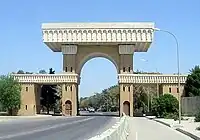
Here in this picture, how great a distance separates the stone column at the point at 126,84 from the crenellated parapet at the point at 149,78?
3.74 feet

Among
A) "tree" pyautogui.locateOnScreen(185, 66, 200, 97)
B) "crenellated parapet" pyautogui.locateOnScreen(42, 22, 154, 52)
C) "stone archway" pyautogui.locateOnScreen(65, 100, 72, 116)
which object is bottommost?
"stone archway" pyautogui.locateOnScreen(65, 100, 72, 116)

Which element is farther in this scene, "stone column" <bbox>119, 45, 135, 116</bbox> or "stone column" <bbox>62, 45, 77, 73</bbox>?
"stone column" <bbox>62, 45, 77, 73</bbox>

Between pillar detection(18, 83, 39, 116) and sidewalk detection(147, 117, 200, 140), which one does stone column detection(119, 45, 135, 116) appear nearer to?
pillar detection(18, 83, 39, 116)

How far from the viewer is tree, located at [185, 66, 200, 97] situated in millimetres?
85887

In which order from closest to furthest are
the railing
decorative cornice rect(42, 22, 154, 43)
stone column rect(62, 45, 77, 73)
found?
the railing, decorative cornice rect(42, 22, 154, 43), stone column rect(62, 45, 77, 73)

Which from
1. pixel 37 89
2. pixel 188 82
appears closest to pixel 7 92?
pixel 37 89

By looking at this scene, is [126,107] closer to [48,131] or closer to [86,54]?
[86,54]

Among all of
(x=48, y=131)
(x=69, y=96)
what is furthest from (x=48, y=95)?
(x=48, y=131)

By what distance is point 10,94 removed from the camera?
275 feet

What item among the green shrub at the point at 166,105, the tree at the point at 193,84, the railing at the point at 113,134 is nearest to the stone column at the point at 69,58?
the tree at the point at 193,84

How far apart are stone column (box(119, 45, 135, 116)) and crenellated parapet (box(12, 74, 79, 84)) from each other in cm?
969

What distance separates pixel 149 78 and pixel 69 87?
1604 centimetres

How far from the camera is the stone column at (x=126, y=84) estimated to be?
9069cm

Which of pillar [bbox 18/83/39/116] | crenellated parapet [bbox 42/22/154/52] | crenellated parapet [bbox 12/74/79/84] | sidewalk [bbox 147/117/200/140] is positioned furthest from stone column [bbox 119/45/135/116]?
sidewalk [bbox 147/117/200/140]
